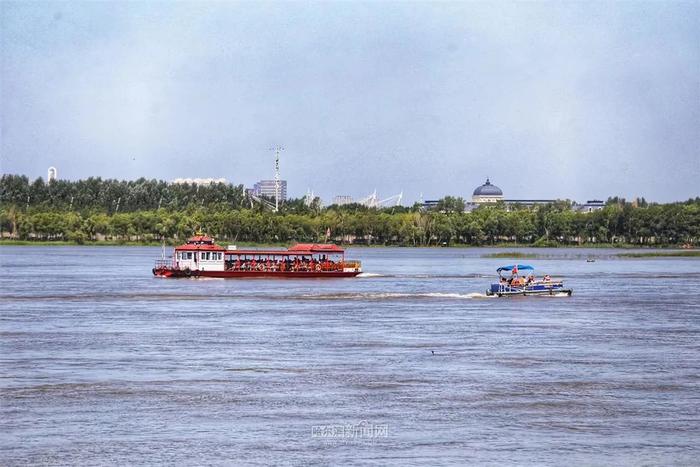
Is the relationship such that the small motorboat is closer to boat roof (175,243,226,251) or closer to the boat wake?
the boat wake

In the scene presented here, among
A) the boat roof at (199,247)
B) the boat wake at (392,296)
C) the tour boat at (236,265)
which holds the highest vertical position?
the boat roof at (199,247)

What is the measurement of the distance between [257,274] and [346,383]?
6156cm

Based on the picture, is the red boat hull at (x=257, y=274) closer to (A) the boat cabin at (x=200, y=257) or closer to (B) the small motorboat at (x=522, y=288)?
(A) the boat cabin at (x=200, y=257)

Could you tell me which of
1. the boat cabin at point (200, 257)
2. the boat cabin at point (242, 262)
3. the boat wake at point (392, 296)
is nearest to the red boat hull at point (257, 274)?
the boat cabin at point (242, 262)

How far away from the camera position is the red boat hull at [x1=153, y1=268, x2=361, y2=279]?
307 ft

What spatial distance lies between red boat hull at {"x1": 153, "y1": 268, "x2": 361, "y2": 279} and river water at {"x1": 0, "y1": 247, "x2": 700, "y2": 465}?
27199mm

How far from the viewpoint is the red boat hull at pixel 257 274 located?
9350 centimetres

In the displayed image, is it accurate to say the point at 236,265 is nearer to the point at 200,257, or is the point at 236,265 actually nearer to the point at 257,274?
the point at 257,274

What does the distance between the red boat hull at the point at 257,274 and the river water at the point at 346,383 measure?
27.2 metres

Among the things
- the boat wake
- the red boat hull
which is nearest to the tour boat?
the red boat hull

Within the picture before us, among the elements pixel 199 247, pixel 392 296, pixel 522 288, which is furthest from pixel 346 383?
pixel 199 247

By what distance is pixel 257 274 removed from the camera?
95938mm

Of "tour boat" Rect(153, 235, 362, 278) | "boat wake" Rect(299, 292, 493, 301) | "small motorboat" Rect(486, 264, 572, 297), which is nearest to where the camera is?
"boat wake" Rect(299, 292, 493, 301)

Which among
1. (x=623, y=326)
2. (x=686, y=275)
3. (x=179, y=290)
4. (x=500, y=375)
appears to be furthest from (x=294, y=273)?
(x=500, y=375)
